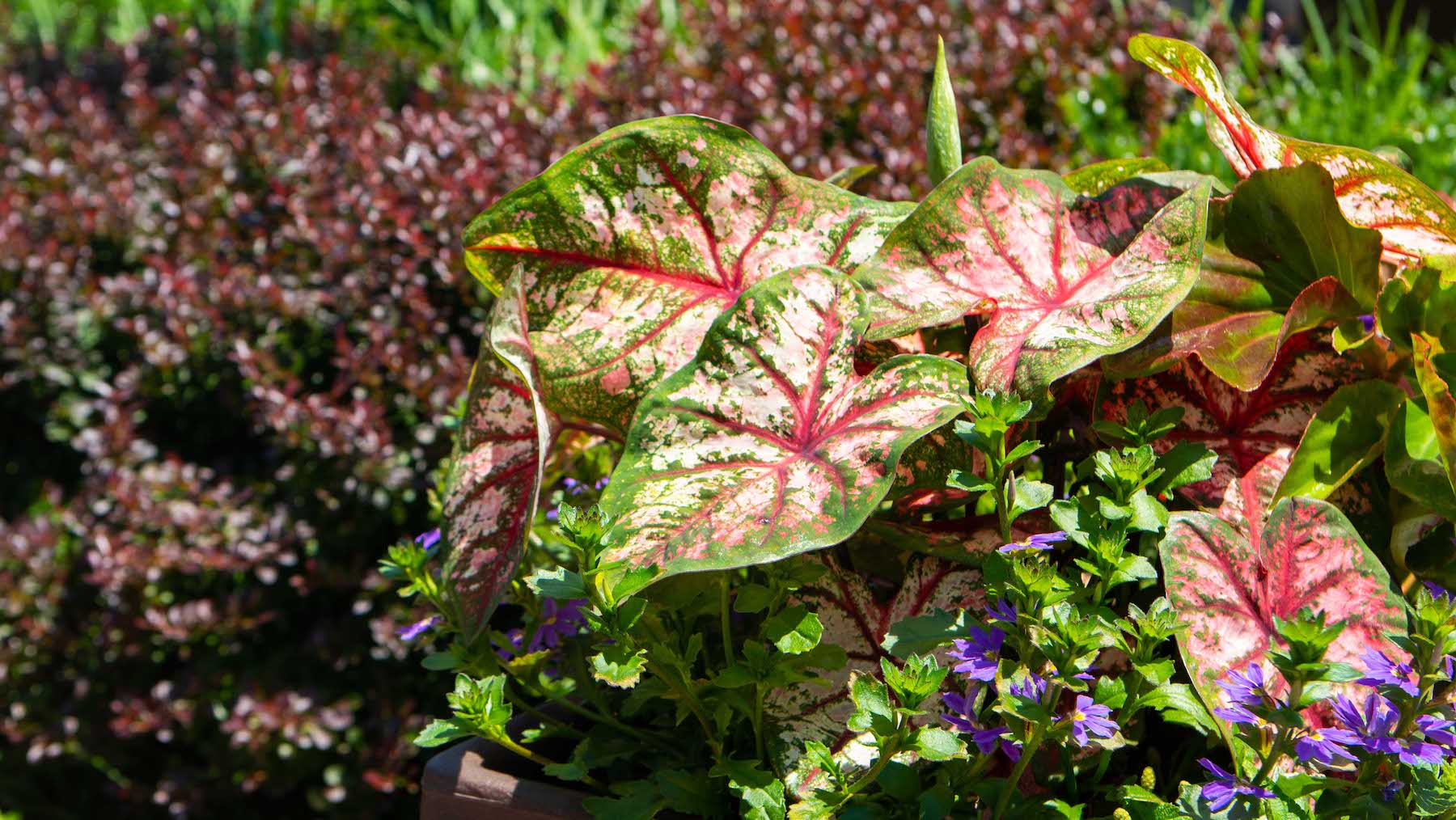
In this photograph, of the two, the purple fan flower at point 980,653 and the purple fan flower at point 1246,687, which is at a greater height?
the purple fan flower at point 1246,687

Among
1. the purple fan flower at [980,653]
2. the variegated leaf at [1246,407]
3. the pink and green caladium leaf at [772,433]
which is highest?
the pink and green caladium leaf at [772,433]

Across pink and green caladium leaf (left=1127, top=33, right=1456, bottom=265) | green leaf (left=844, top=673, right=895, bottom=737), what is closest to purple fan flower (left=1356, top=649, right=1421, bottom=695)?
green leaf (left=844, top=673, right=895, bottom=737)

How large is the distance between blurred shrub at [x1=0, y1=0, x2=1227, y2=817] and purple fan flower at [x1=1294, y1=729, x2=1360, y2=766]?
167 centimetres

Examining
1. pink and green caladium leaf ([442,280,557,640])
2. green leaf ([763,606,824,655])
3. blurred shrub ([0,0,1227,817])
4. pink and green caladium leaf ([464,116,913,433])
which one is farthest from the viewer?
blurred shrub ([0,0,1227,817])

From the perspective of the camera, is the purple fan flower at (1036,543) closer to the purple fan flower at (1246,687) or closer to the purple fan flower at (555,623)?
the purple fan flower at (1246,687)

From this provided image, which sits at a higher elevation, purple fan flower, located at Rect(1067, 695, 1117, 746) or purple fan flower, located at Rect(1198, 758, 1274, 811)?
purple fan flower, located at Rect(1067, 695, 1117, 746)

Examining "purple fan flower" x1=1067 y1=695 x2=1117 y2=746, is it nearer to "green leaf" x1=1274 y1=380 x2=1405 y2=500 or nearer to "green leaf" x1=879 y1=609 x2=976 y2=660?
"green leaf" x1=879 y1=609 x2=976 y2=660

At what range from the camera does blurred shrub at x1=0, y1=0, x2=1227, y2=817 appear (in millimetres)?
2416

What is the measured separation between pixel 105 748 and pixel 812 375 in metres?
2.26

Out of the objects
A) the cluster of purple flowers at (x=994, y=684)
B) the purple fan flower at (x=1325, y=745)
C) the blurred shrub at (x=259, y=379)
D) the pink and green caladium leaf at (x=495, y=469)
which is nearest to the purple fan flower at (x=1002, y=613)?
the cluster of purple flowers at (x=994, y=684)

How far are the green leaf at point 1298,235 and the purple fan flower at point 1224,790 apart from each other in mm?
460

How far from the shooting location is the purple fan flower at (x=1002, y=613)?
0.92 meters

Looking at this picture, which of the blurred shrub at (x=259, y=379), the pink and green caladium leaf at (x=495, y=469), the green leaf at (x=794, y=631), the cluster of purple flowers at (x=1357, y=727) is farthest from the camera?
the blurred shrub at (x=259, y=379)

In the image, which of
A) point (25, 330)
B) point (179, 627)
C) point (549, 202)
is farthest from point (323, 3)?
point (549, 202)
